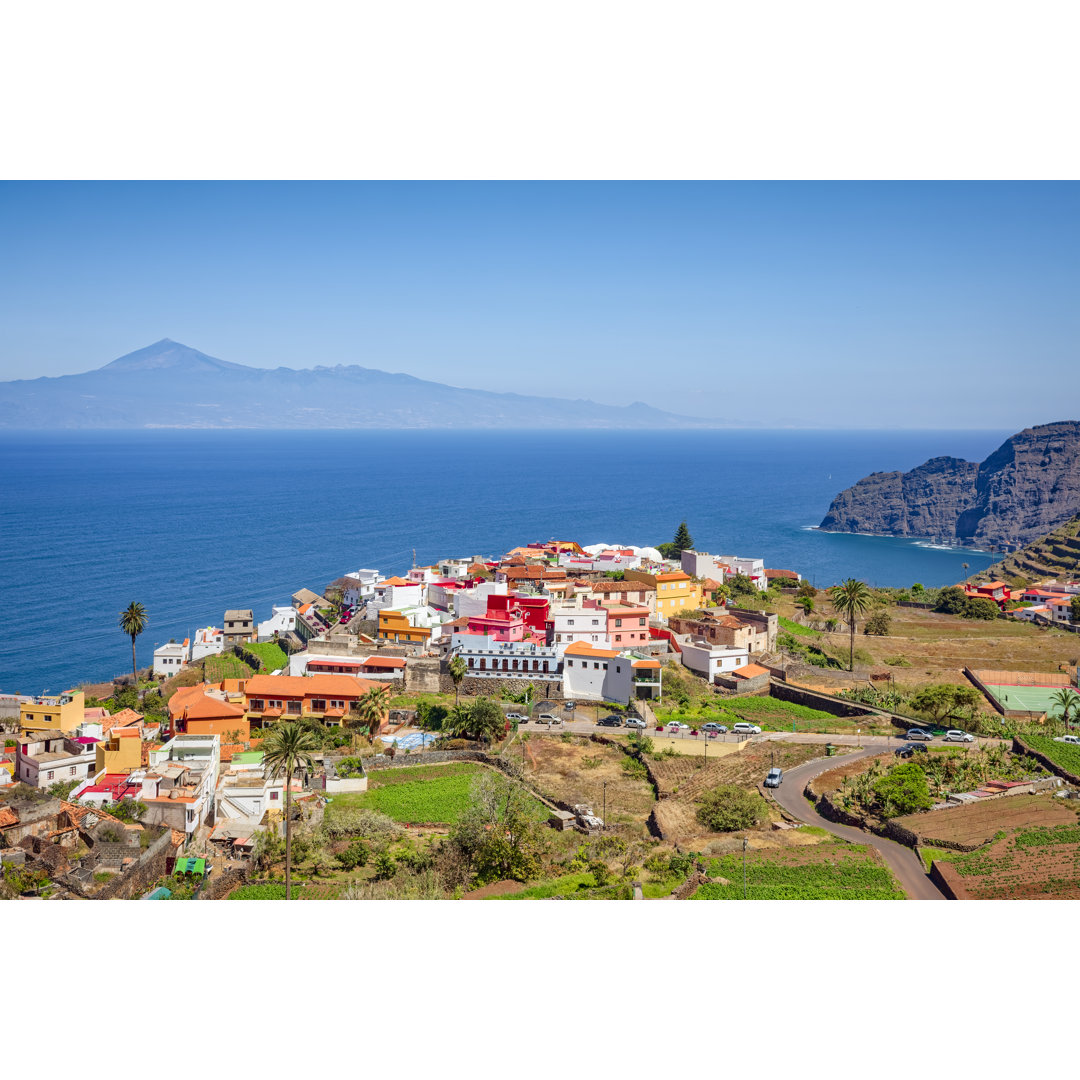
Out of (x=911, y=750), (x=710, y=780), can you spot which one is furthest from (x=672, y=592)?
(x=710, y=780)

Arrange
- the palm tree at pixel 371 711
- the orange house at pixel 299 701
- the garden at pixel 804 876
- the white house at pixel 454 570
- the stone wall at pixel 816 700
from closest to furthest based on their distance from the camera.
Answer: the garden at pixel 804 876, the palm tree at pixel 371 711, the stone wall at pixel 816 700, the orange house at pixel 299 701, the white house at pixel 454 570

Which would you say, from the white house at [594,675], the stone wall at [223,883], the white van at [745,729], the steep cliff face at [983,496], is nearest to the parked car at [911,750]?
the white van at [745,729]

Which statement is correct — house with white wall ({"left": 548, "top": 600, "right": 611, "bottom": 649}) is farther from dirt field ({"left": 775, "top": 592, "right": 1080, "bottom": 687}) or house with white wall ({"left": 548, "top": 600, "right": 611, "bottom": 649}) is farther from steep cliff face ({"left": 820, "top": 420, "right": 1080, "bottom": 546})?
steep cliff face ({"left": 820, "top": 420, "right": 1080, "bottom": 546})

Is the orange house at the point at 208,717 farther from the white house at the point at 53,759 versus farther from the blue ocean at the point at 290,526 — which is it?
the blue ocean at the point at 290,526

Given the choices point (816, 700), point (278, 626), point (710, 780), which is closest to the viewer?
point (710, 780)

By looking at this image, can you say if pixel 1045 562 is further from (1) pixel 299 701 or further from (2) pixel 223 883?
(2) pixel 223 883

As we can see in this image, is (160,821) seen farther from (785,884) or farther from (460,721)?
(785,884)

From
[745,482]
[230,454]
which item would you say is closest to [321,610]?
[745,482]
